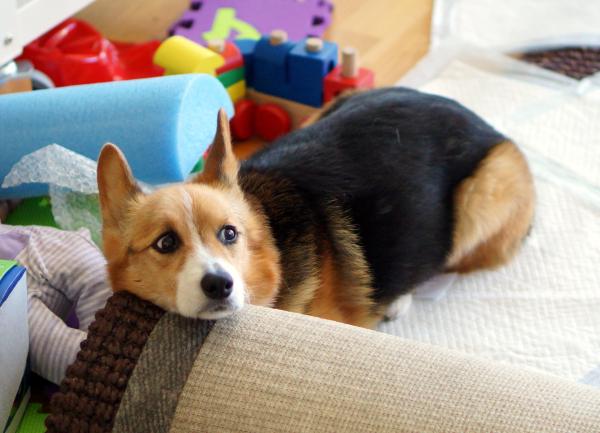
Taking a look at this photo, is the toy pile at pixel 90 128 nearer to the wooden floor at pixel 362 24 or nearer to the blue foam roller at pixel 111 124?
the blue foam roller at pixel 111 124

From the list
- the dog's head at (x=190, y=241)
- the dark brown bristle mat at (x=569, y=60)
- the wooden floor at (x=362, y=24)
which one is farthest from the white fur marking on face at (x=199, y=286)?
the dark brown bristle mat at (x=569, y=60)

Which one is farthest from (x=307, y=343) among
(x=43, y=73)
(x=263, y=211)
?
(x=43, y=73)

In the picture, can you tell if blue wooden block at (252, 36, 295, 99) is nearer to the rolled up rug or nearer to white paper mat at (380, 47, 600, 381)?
white paper mat at (380, 47, 600, 381)

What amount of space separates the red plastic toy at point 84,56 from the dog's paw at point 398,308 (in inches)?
47.6

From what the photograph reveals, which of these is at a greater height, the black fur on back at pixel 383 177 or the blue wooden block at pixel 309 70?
the black fur on back at pixel 383 177

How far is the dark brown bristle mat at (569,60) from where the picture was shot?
2592mm

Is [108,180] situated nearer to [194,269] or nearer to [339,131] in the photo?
[194,269]

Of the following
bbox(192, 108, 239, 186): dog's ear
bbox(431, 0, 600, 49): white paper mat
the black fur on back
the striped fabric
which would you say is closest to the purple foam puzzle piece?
bbox(431, 0, 600, 49): white paper mat

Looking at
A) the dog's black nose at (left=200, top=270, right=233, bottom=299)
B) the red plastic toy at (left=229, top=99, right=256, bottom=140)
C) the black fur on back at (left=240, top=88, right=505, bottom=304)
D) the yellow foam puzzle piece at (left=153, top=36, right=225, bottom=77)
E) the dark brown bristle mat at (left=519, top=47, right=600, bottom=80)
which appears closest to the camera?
the dog's black nose at (left=200, top=270, right=233, bottom=299)

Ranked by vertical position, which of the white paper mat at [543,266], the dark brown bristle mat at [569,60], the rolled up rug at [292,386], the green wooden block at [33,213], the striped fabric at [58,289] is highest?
the rolled up rug at [292,386]

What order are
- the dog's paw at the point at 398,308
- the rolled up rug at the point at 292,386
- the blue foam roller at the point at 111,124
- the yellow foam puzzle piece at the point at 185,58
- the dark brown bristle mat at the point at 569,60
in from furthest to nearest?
the dark brown bristle mat at the point at 569,60 < the yellow foam puzzle piece at the point at 185,58 < the dog's paw at the point at 398,308 < the blue foam roller at the point at 111,124 < the rolled up rug at the point at 292,386

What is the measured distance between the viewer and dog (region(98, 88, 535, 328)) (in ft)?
4.12

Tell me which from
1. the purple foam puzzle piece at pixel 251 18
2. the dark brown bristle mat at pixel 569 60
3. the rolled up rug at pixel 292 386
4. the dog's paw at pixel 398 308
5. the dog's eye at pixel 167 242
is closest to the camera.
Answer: the rolled up rug at pixel 292 386

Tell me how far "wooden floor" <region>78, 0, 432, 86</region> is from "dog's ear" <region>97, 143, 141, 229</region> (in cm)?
161
